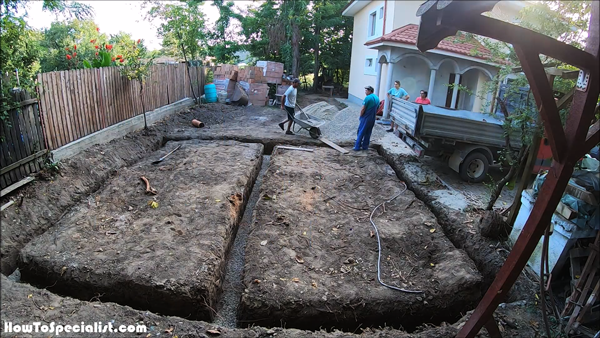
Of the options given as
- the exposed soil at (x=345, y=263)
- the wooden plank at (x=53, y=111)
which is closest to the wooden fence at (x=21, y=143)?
the wooden plank at (x=53, y=111)

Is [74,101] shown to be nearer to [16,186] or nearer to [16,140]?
[16,140]

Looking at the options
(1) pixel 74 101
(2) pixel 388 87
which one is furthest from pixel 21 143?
(2) pixel 388 87

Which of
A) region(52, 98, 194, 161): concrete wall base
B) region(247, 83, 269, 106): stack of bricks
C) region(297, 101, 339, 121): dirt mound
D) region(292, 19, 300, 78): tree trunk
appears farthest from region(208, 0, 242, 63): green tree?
region(297, 101, 339, 121): dirt mound

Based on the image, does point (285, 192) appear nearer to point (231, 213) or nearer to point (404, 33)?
point (231, 213)

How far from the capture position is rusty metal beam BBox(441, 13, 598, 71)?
2.18m

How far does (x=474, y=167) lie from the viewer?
7730 mm

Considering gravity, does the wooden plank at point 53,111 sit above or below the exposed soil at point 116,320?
above

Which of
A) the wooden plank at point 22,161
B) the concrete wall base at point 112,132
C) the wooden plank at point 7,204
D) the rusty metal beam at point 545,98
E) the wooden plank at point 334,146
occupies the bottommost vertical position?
the wooden plank at point 334,146

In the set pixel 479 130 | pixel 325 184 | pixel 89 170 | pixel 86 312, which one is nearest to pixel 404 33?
pixel 479 130

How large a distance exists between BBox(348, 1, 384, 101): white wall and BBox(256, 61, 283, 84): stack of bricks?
4.36 m

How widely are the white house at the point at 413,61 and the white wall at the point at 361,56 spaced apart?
5cm

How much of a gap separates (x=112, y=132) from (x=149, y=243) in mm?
4792

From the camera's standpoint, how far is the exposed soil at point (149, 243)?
12.6 ft

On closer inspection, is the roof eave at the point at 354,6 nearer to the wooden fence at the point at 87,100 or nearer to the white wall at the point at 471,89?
the white wall at the point at 471,89
